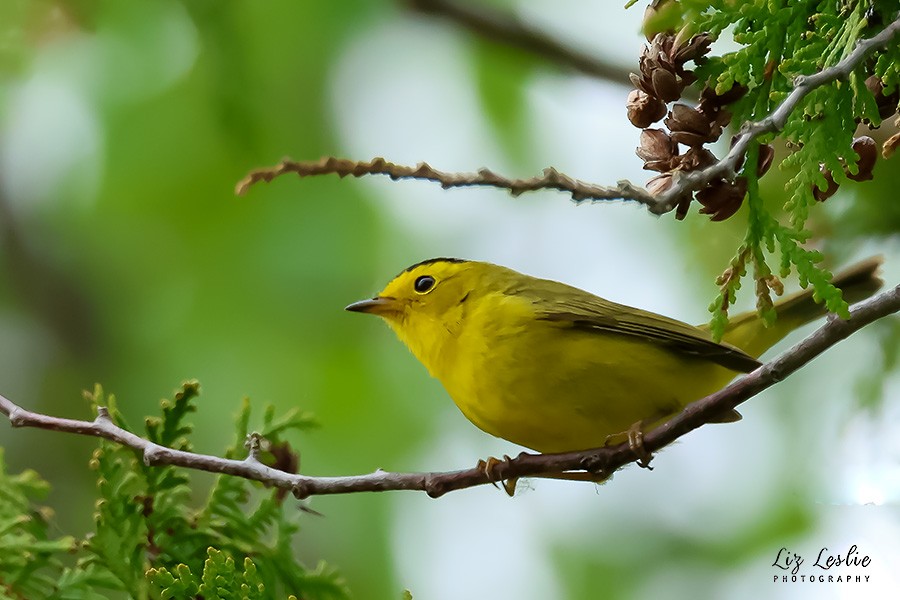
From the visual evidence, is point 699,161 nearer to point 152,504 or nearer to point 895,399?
point 152,504

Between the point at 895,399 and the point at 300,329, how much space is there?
2.96 m

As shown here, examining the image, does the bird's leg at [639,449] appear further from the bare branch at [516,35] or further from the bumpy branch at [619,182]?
the bare branch at [516,35]

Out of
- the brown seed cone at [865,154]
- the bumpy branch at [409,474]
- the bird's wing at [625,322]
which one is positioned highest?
the bird's wing at [625,322]

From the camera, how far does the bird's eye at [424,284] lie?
114 inches

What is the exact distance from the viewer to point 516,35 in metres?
3.51

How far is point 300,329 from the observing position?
5039 mm

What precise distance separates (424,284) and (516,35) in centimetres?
108

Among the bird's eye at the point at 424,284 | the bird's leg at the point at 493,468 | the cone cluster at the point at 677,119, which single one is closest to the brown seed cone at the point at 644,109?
the cone cluster at the point at 677,119

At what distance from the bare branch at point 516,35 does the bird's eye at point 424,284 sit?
87 centimetres

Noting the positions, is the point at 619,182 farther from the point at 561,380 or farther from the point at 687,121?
the point at 561,380

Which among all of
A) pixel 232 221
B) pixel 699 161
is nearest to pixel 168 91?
pixel 232 221

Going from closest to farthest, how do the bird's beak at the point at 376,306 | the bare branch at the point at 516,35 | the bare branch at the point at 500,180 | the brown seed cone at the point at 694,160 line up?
the bare branch at the point at 500,180, the brown seed cone at the point at 694,160, the bird's beak at the point at 376,306, the bare branch at the point at 516,35

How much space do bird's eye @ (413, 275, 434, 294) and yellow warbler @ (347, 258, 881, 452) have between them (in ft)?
0.54

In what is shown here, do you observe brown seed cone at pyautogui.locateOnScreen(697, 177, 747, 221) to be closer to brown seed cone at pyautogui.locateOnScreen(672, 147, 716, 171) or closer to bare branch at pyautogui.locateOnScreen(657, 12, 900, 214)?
brown seed cone at pyautogui.locateOnScreen(672, 147, 716, 171)
